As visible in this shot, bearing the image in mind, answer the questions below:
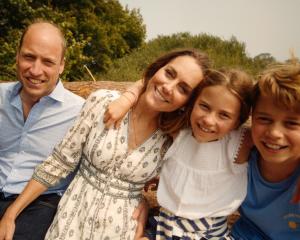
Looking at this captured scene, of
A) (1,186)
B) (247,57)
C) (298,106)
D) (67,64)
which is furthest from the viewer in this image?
(247,57)

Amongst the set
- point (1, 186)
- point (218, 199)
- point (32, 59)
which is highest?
point (32, 59)

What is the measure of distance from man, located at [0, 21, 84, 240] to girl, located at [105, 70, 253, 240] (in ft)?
2.85

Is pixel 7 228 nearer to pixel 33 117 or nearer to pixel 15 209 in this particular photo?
pixel 15 209

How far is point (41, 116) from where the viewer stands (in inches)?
98.7

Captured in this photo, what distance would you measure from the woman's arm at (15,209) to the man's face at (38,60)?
0.69 metres

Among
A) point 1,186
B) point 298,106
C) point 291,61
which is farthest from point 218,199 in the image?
point 1,186

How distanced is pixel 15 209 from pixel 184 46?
31.6ft

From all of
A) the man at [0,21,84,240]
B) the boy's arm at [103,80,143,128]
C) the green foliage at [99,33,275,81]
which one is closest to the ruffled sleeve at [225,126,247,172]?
the boy's arm at [103,80,143,128]

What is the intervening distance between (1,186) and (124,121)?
105 centimetres

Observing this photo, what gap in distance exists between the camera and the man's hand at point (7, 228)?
215 cm

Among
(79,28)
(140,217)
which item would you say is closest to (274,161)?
(140,217)

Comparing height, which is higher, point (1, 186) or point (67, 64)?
point (67, 64)

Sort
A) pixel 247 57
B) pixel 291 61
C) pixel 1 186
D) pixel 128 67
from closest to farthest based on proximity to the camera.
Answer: pixel 291 61, pixel 1 186, pixel 128 67, pixel 247 57

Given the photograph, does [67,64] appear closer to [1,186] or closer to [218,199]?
[1,186]
